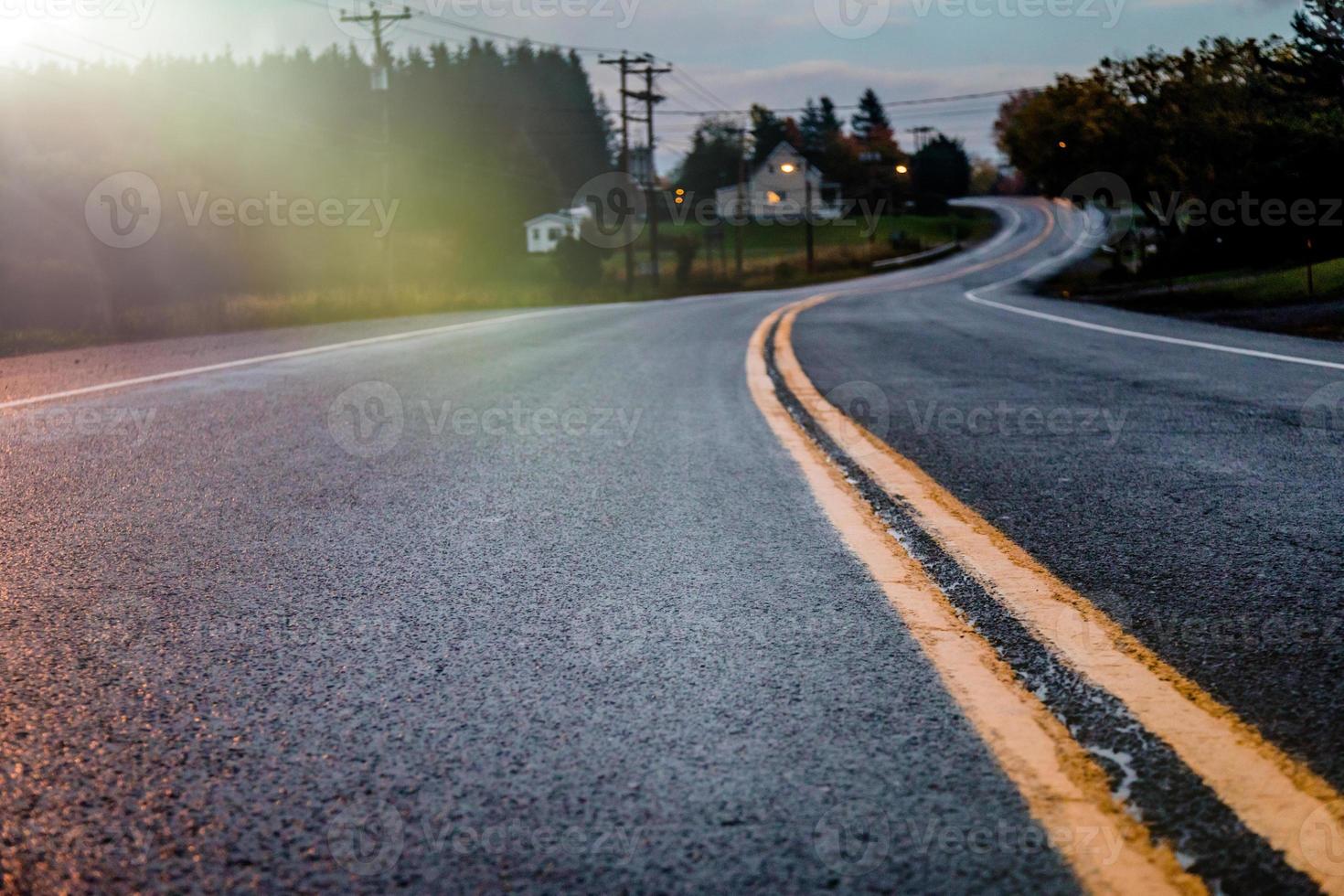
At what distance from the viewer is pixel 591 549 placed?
378cm

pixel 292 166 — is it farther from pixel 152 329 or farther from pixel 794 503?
pixel 794 503

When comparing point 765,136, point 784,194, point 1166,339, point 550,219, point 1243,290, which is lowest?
point 1166,339

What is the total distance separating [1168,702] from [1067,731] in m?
0.28

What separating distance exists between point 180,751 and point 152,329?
1733 centimetres

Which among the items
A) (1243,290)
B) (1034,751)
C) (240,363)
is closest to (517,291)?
(1243,290)

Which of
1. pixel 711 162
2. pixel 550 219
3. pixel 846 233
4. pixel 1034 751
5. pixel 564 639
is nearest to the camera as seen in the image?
pixel 1034 751

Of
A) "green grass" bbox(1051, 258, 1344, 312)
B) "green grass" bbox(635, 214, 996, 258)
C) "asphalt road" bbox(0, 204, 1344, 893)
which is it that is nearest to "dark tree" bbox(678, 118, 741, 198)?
"green grass" bbox(635, 214, 996, 258)

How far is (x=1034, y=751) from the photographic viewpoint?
2117 mm

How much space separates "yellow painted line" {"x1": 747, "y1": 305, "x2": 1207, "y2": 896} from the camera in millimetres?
1704

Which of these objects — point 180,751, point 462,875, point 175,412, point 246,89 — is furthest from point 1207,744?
point 246,89

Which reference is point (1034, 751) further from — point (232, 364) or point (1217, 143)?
point (1217, 143)

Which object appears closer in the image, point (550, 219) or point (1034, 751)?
point (1034, 751)

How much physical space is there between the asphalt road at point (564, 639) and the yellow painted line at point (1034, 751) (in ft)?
0.16

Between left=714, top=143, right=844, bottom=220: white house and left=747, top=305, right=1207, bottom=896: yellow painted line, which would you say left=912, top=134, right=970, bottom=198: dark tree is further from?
left=747, top=305, right=1207, bottom=896: yellow painted line
